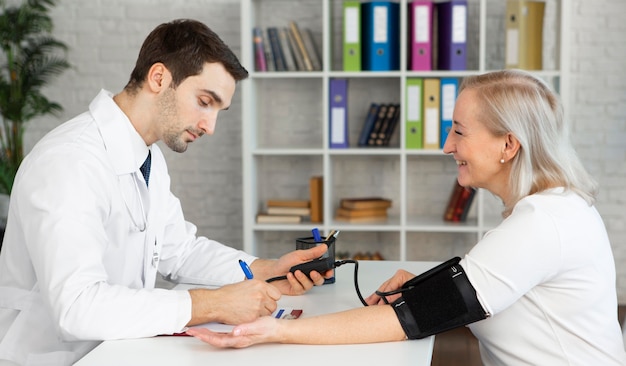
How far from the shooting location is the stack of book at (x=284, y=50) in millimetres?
4199

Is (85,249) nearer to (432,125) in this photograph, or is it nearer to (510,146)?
(510,146)

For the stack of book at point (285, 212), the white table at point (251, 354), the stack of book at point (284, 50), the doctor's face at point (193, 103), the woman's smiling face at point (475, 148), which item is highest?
the stack of book at point (284, 50)

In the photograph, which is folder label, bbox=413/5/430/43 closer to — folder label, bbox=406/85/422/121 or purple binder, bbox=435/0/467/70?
purple binder, bbox=435/0/467/70

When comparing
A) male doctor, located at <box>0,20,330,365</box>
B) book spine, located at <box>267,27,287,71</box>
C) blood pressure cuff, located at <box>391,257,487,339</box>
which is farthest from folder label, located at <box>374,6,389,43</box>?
blood pressure cuff, located at <box>391,257,487,339</box>

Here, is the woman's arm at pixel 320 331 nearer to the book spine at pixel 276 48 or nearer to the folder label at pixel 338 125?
the folder label at pixel 338 125

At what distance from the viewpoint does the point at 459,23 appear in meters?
4.00

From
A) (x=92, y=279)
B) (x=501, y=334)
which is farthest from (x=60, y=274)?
(x=501, y=334)

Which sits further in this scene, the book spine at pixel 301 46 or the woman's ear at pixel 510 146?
the book spine at pixel 301 46

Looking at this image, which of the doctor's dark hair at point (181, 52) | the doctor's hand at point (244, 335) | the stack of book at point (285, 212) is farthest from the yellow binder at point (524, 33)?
the doctor's hand at point (244, 335)

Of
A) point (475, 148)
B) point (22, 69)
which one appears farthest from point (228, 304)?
point (22, 69)

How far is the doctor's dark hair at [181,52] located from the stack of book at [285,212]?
2317mm

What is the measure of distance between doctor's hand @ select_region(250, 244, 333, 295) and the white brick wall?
251 centimetres

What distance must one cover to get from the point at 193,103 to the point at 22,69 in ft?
9.33

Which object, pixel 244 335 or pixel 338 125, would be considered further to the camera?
pixel 338 125
